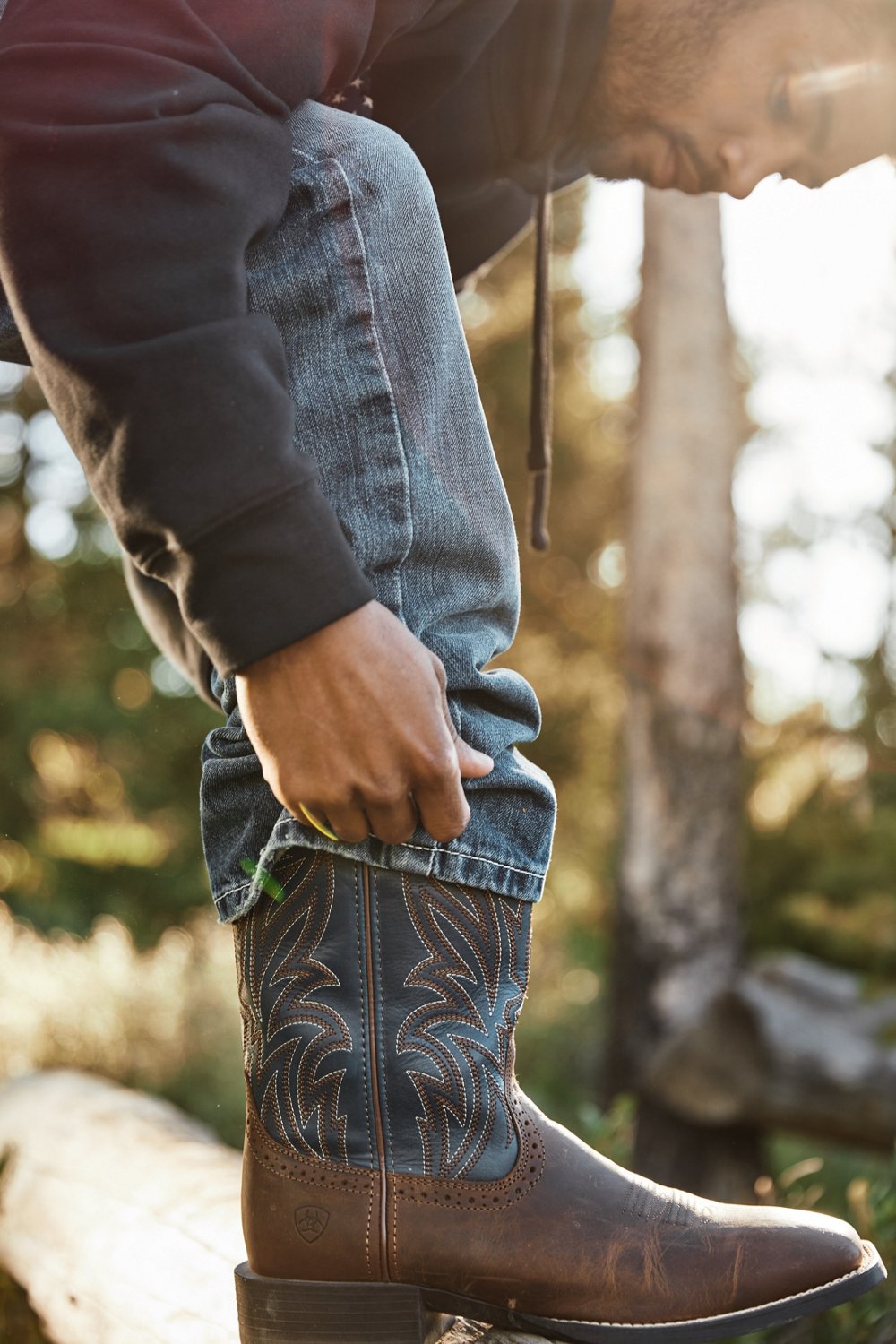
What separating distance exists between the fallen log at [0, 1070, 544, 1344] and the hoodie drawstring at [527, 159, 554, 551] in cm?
121

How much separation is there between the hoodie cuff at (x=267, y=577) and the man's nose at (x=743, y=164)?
1.04 metres

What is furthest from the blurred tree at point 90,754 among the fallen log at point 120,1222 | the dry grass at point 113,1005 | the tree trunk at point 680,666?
the fallen log at point 120,1222

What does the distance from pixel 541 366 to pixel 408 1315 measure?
1.32m

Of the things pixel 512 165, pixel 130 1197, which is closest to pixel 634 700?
pixel 130 1197

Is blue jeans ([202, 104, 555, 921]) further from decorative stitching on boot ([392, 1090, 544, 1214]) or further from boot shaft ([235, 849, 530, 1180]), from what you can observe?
decorative stitching on boot ([392, 1090, 544, 1214])

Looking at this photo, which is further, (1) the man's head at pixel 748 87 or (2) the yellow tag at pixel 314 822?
(1) the man's head at pixel 748 87

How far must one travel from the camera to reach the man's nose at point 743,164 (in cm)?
160

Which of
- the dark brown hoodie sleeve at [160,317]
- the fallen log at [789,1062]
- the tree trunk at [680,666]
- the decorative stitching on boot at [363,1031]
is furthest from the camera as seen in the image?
the tree trunk at [680,666]

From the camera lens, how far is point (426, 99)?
138 centimetres

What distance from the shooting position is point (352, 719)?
0.94 m

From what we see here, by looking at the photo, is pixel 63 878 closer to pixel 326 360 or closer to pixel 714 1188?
pixel 714 1188

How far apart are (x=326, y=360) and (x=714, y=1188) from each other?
5.70 metres

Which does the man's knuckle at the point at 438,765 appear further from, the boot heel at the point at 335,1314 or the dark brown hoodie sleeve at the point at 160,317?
the boot heel at the point at 335,1314

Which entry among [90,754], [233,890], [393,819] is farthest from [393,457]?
[90,754]
